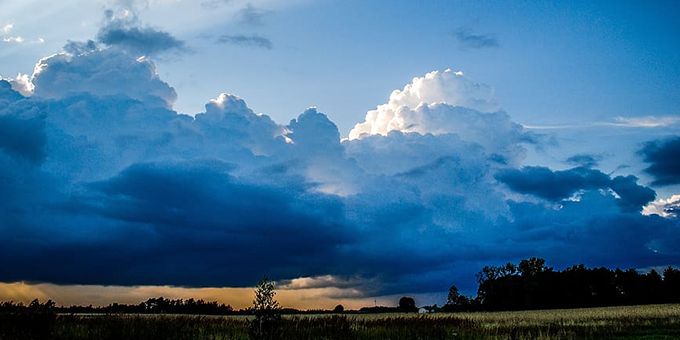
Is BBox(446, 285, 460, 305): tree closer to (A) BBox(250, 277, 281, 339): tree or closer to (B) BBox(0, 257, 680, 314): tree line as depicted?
(B) BBox(0, 257, 680, 314): tree line

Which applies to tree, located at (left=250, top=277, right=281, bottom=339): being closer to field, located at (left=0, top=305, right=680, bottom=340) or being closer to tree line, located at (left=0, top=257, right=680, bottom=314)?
field, located at (left=0, top=305, right=680, bottom=340)

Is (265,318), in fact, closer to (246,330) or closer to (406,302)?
(246,330)

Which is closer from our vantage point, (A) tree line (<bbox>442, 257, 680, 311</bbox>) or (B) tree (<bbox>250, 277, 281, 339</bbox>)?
(B) tree (<bbox>250, 277, 281, 339</bbox>)

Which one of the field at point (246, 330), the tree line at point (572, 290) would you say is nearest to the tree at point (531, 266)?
the tree line at point (572, 290)

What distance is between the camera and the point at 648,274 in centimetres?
14650

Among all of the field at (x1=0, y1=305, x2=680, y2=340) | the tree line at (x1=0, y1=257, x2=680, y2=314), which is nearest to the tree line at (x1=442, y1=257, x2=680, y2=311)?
the tree line at (x1=0, y1=257, x2=680, y2=314)

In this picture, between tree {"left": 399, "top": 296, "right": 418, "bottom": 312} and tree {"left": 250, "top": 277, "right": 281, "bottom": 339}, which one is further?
tree {"left": 399, "top": 296, "right": 418, "bottom": 312}

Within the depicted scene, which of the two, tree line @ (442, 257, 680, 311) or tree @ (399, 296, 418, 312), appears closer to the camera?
tree line @ (442, 257, 680, 311)

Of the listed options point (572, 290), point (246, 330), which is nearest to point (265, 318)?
point (246, 330)

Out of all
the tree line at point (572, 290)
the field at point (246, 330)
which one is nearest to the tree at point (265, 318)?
the field at point (246, 330)

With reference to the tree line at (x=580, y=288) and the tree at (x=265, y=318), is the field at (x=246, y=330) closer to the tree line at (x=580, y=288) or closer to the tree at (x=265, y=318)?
the tree at (x=265, y=318)

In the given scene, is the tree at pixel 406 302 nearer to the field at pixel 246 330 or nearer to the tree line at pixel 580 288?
the tree line at pixel 580 288

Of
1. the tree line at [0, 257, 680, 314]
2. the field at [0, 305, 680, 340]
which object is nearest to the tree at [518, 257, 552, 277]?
the tree line at [0, 257, 680, 314]

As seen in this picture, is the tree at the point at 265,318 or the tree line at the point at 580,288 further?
the tree line at the point at 580,288
